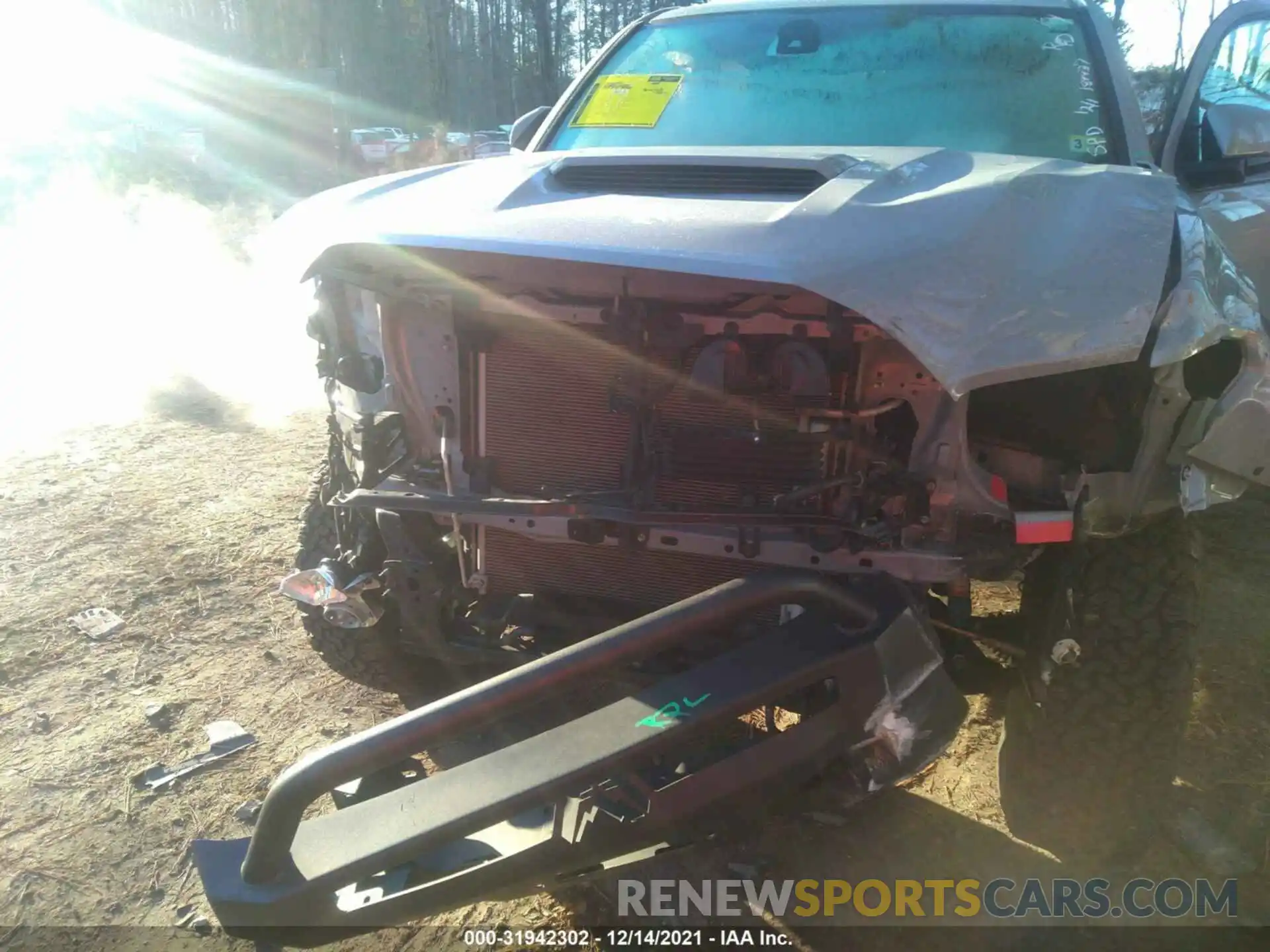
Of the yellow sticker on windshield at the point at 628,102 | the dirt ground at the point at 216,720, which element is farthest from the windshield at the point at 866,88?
the dirt ground at the point at 216,720

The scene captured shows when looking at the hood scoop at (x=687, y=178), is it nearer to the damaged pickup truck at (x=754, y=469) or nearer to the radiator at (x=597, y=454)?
the damaged pickup truck at (x=754, y=469)

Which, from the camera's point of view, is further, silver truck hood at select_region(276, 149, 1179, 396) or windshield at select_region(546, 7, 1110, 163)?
windshield at select_region(546, 7, 1110, 163)

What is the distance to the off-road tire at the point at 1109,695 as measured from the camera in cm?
209

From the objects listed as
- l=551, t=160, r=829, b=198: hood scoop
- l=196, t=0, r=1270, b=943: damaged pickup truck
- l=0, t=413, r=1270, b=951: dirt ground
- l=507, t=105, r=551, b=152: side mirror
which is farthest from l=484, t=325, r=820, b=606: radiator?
l=507, t=105, r=551, b=152: side mirror

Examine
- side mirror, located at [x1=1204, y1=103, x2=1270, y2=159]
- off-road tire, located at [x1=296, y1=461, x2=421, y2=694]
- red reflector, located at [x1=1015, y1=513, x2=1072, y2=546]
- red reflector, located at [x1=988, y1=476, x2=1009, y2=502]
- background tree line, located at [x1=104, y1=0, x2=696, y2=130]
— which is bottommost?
off-road tire, located at [x1=296, y1=461, x2=421, y2=694]

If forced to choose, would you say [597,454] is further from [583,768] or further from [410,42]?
[410,42]

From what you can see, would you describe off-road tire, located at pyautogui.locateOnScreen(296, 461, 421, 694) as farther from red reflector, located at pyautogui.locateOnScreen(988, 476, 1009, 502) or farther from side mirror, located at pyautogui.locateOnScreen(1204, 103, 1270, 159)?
side mirror, located at pyautogui.locateOnScreen(1204, 103, 1270, 159)

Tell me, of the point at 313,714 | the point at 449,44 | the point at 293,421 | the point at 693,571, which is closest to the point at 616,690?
the point at 693,571

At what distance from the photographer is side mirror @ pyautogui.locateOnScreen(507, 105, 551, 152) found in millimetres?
3605

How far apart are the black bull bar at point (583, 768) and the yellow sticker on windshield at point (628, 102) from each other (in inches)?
74.6

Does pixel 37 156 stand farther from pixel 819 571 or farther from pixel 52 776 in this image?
pixel 819 571

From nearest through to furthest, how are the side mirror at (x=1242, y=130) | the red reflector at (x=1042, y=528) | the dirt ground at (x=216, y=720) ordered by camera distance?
the red reflector at (x=1042, y=528)
the dirt ground at (x=216, y=720)
the side mirror at (x=1242, y=130)

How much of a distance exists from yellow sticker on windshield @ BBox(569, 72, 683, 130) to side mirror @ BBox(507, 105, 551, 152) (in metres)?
0.32

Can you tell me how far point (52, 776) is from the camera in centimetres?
264
